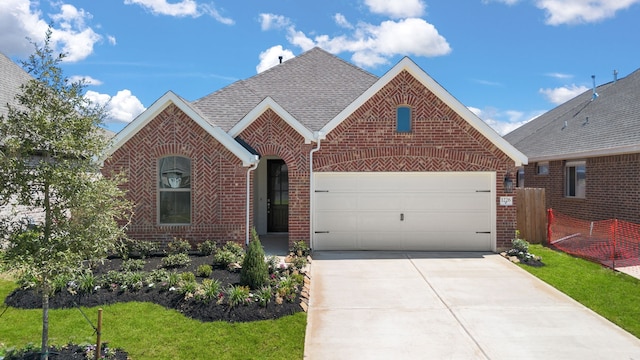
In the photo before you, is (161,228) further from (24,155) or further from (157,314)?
(24,155)

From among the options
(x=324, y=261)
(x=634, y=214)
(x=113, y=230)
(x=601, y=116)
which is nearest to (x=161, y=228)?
(x=324, y=261)

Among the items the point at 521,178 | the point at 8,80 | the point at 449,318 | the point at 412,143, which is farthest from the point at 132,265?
the point at 521,178

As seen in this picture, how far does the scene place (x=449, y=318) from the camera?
7250 mm

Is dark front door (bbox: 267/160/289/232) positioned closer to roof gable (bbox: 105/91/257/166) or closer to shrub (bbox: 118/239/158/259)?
roof gable (bbox: 105/91/257/166)

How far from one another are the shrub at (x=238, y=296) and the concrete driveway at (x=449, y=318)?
3.63ft

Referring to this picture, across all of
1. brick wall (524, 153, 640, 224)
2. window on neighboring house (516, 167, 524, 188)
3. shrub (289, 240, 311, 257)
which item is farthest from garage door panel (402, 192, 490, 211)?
window on neighboring house (516, 167, 524, 188)

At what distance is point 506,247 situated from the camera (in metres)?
12.6

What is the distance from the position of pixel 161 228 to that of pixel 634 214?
532 inches

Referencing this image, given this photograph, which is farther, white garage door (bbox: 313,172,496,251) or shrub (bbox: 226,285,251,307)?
white garage door (bbox: 313,172,496,251)

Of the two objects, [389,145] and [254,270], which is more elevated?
[389,145]

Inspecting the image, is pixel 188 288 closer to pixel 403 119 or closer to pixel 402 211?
pixel 402 211

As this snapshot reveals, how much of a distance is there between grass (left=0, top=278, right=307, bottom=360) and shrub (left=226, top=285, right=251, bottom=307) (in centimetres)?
51

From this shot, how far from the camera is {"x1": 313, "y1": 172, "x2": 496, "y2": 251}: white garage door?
1272 centimetres

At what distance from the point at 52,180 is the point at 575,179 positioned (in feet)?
55.5
